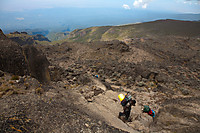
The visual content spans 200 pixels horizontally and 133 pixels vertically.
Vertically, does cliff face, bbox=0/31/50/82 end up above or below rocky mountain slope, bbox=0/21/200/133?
above

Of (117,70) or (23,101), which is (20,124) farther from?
(117,70)

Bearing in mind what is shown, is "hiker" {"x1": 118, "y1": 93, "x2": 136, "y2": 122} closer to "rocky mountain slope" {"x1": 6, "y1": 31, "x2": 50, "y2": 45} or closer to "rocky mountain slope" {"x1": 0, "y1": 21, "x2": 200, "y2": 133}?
"rocky mountain slope" {"x1": 0, "y1": 21, "x2": 200, "y2": 133}

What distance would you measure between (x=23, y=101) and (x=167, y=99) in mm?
11367

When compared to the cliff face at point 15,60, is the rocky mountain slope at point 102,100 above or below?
below

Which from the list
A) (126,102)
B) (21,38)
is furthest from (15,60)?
(21,38)

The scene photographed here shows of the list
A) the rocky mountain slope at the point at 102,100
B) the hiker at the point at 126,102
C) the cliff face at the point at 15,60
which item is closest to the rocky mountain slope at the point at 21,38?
the rocky mountain slope at the point at 102,100

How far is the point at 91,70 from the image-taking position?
17.3 m

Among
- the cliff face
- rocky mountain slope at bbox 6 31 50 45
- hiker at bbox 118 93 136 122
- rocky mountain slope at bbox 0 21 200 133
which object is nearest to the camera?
rocky mountain slope at bbox 0 21 200 133

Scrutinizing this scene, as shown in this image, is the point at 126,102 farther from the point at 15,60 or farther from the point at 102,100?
the point at 15,60

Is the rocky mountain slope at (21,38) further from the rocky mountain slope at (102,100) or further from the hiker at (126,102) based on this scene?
the hiker at (126,102)

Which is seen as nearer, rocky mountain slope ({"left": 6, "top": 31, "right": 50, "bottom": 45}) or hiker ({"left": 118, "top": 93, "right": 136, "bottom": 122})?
hiker ({"left": 118, "top": 93, "right": 136, "bottom": 122})

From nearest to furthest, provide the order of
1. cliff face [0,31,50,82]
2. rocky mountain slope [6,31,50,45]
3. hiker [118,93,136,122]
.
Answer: hiker [118,93,136,122]
cliff face [0,31,50,82]
rocky mountain slope [6,31,50,45]

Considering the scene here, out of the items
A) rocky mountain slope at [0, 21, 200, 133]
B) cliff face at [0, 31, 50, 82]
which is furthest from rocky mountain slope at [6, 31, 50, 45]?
cliff face at [0, 31, 50, 82]

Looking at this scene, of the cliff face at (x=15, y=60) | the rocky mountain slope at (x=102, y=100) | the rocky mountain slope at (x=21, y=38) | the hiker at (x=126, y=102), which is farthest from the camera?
the rocky mountain slope at (x=21, y=38)
